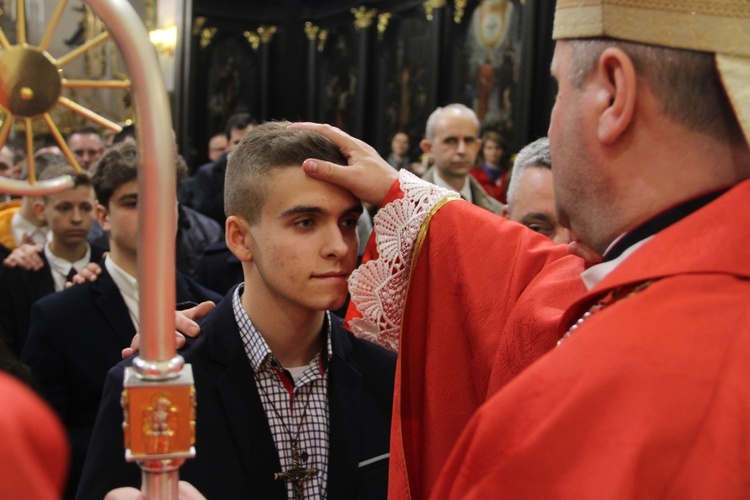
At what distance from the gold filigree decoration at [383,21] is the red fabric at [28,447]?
13.2m

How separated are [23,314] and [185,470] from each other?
7.36 feet

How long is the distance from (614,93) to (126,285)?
2.30 meters

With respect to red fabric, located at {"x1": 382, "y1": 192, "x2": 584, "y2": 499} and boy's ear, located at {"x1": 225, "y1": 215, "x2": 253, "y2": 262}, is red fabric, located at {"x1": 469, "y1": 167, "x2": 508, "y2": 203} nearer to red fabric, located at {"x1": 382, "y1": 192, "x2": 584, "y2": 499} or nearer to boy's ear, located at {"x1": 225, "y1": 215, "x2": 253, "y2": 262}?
boy's ear, located at {"x1": 225, "y1": 215, "x2": 253, "y2": 262}

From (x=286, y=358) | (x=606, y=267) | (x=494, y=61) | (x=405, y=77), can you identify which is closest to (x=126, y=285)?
(x=286, y=358)

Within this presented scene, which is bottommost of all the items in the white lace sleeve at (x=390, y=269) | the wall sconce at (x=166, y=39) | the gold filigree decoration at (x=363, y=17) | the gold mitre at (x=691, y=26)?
the white lace sleeve at (x=390, y=269)

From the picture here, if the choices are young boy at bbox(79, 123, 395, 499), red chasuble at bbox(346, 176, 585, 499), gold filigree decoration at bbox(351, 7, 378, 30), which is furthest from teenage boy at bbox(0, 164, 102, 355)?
gold filigree decoration at bbox(351, 7, 378, 30)

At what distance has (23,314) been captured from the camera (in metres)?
3.71

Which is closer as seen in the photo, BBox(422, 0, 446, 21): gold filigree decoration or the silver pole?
the silver pole

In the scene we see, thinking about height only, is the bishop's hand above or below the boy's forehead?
above

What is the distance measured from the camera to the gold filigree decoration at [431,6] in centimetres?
1222

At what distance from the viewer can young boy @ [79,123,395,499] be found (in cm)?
188

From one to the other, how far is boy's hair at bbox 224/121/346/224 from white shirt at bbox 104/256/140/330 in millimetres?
1110

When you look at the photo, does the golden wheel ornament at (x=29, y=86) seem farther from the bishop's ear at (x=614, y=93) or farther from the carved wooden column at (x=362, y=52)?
the carved wooden column at (x=362, y=52)

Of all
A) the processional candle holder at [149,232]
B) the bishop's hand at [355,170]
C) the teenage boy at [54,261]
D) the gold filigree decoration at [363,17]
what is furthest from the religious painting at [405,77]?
the processional candle holder at [149,232]
